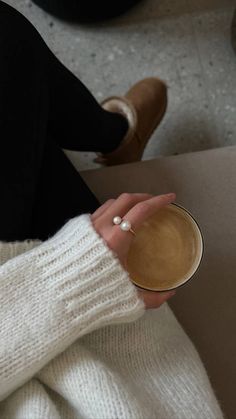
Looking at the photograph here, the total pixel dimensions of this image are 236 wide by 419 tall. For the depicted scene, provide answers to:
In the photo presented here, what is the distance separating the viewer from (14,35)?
73cm

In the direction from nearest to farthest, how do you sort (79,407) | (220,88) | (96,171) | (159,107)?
(79,407) → (96,171) → (159,107) → (220,88)

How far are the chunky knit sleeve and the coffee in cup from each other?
0.15 feet

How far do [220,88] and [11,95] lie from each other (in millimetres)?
592

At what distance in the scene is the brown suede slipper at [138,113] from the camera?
0.99 m

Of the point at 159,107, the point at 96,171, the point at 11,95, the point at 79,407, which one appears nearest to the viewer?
the point at 79,407

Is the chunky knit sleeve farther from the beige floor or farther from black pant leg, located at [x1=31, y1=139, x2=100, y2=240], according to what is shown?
the beige floor

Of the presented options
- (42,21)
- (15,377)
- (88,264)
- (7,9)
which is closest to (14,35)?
(7,9)

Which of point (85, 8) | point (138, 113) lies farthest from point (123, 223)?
point (85, 8)

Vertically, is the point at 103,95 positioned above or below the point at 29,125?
below

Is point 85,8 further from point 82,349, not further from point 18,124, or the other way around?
point 82,349

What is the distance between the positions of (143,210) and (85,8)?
0.65 m

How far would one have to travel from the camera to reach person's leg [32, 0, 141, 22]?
114cm

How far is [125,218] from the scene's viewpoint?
0.65 m

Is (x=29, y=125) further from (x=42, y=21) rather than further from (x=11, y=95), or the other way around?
(x=42, y=21)
